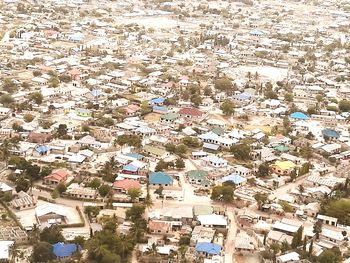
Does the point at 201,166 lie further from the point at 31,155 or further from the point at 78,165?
the point at 31,155

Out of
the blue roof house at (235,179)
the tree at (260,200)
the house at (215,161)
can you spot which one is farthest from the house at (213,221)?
the house at (215,161)

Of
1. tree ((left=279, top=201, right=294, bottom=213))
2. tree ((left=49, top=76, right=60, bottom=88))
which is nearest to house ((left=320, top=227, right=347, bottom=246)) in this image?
tree ((left=279, top=201, right=294, bottom=213))

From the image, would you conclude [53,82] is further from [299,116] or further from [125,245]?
[125,245]

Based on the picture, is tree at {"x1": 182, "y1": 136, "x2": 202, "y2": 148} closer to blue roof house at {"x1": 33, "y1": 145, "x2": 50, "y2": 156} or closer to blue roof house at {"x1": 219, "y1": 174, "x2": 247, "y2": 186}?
blue roof house at {"x1": 219, "y1": 174, "x2": 247, "y2": 186}

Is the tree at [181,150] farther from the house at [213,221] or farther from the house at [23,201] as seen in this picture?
the house at [23,201]

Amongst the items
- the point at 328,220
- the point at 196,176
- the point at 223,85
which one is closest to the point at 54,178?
the point at 196,176

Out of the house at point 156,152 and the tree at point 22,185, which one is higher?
the tree at point 22,185
